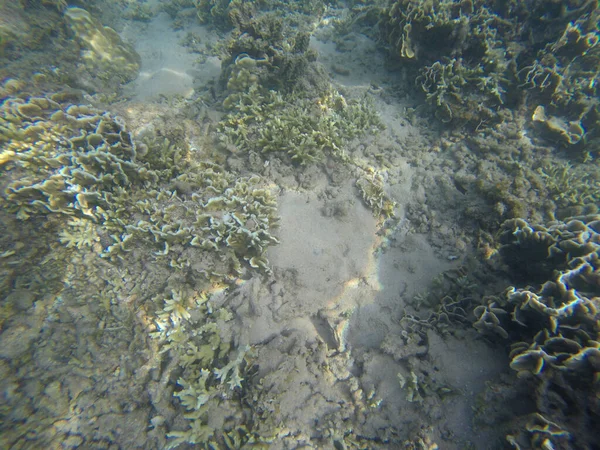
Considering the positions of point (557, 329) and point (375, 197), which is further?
point (375, 197)

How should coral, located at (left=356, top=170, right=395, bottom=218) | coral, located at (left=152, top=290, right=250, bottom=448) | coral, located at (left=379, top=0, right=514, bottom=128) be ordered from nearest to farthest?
1. coral, located at (left=152, top=290, right=250, bottom=448)
2. coral, located at (left=356, top=170, right=395, bottom=218)
3. coral, located at (left=379, top=0, right=514, bottom=128)

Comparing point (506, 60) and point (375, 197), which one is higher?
point (506, 60)

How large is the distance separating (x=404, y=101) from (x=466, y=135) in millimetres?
1637

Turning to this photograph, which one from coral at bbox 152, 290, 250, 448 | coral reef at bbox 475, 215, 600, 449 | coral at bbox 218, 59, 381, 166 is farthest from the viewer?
coral at bbox 218, 59, 381, 166

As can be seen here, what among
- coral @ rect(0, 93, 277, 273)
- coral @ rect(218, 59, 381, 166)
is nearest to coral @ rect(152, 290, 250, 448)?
coral @ rect(0, 93, 277, 273)

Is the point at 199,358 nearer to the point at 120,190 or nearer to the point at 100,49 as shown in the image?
the point at 120,190

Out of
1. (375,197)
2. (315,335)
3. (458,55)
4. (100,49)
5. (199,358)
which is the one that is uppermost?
(458,55)

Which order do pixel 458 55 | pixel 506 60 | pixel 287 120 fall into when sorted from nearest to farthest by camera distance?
1. pixel 287 120
2. pixel 458 55
3. pixel 506 60

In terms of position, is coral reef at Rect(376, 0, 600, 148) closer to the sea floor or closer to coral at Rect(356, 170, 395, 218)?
the sea floor

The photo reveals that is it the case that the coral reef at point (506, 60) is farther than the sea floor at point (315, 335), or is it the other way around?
the coral reef at point (506, 60)

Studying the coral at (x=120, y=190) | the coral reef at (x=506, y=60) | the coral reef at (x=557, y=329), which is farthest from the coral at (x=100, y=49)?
the coral reef at (x=557, y=329)

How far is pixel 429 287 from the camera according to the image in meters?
4.23

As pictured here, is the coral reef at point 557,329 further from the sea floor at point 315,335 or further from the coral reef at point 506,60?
the coral reef at point 506,60

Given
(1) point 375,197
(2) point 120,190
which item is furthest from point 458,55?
(2) point 120,190
